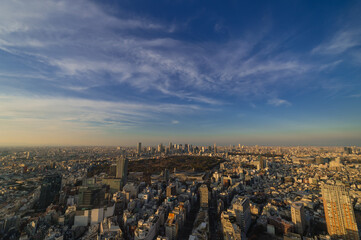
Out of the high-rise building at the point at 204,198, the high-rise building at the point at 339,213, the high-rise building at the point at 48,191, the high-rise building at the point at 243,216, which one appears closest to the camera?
the high-rise building at the point at 339,213

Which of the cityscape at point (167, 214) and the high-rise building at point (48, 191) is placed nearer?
the cityscape at point (167, 214)

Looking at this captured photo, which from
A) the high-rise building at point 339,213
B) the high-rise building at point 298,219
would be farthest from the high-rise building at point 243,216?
the high-rise building at point 339,213

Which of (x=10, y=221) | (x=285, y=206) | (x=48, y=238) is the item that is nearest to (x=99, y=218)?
(x=48, y=238)

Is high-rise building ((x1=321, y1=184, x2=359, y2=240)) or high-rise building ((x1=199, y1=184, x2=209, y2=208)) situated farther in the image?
high-rise building ((x1=199, y1=184, x2=209, y2=208))

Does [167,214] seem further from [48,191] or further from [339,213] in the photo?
[48,191]

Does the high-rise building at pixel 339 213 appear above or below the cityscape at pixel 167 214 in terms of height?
above

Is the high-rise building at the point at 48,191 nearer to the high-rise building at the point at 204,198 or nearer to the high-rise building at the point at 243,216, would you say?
the high-rise building at the point at 204,198

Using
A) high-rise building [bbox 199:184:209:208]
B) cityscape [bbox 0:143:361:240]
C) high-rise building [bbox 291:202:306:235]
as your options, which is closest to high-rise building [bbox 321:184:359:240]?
cityscape [bbox 0:143:361:240]

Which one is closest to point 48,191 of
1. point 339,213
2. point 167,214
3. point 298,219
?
point 167,214

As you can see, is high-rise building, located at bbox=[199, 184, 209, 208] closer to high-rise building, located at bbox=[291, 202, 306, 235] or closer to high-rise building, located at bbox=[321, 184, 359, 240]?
high-rise building, located at bbox=[291, 202, 306, 235]
